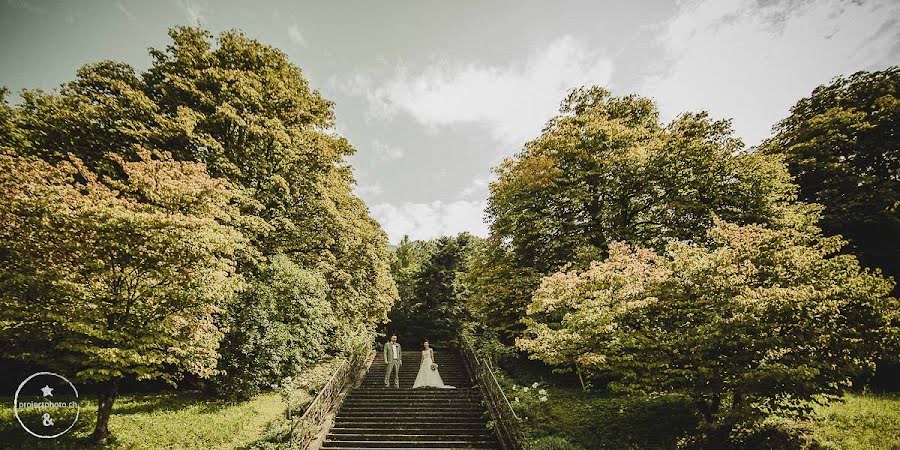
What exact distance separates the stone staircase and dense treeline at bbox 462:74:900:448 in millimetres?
3289

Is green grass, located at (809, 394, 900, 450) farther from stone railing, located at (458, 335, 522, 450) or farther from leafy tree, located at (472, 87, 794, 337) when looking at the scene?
stone railing, located at (458, 335, 522, 450)

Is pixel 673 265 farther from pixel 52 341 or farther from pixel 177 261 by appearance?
pixel 52 341

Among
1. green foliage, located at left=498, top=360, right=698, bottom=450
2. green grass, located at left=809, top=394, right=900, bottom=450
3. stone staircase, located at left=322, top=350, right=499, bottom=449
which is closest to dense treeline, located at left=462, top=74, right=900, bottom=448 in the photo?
green grass, located at left=809, top=394, right=900, bottom=450

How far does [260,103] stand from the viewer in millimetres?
14086

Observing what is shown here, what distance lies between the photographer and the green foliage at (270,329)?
12.0m

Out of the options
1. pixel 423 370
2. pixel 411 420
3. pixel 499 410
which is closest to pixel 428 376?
pixel 423 370

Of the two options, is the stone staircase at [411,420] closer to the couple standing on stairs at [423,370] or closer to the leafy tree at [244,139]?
the couple standing on stairs at [423,370]

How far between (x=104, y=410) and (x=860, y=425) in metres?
18.7

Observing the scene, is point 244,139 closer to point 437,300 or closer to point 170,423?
point 170,423

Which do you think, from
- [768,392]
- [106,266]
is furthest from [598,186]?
[106,266]

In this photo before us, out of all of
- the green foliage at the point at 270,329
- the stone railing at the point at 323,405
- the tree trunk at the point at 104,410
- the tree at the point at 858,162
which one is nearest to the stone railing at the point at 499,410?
the stone railing at the point at 323,405

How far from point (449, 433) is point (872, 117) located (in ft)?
82.8

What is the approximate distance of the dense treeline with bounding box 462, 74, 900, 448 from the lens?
697 cm

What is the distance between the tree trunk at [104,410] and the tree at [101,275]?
23 mm
